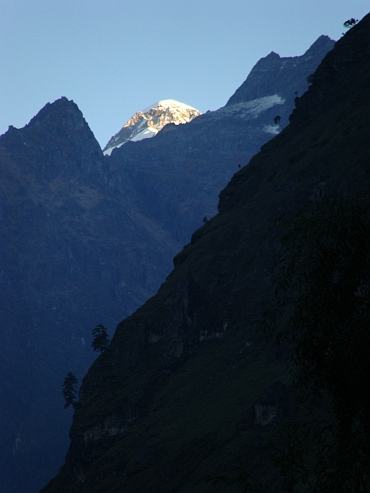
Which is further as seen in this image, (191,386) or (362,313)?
(191,386)

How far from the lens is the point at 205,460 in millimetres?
142125

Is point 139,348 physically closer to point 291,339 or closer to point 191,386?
point 191,386

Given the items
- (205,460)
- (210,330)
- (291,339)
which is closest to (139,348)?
(210,330)

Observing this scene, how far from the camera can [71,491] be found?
175 m

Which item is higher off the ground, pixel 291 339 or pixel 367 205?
pixel 367 205

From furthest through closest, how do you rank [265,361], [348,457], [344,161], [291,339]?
[344,161] < [265,361] < [291,339] < [348,457]

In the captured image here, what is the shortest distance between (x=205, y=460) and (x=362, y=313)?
377 ft

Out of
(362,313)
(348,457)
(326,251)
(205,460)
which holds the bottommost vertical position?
(348,457)

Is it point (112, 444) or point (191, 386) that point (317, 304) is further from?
point (112, 444)

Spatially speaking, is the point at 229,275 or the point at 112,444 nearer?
the point at 112,444

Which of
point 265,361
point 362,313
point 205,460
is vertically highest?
point 265,361

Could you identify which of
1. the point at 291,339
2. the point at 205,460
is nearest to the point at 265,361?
the point at 205,460

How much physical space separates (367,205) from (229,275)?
166 m

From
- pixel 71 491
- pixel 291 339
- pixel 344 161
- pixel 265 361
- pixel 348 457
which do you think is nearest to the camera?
pixel 348 457
